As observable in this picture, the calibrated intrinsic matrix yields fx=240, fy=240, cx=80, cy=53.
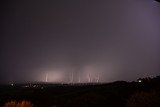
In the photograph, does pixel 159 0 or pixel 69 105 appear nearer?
pixel 159 0

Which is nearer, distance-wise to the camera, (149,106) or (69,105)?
(149,106)

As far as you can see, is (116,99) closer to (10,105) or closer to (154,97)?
(154,97)

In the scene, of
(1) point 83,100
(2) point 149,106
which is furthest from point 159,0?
(1) point 83,100

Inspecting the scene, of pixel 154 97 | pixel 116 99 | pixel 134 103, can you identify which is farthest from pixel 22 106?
pixel 116 99

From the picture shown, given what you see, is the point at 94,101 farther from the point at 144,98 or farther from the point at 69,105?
the point at 144,98

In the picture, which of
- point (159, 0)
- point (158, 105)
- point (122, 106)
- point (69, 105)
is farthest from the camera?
point (69, 105)

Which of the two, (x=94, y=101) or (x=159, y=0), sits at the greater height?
(x=159, y=0)

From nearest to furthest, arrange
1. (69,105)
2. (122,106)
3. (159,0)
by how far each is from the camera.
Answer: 1. (159,0)
2. (122,106)
3. (69,105)

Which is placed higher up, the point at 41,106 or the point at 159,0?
the point at 159,0

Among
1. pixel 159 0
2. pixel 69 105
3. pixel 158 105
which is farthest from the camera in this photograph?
pixel 69 105
